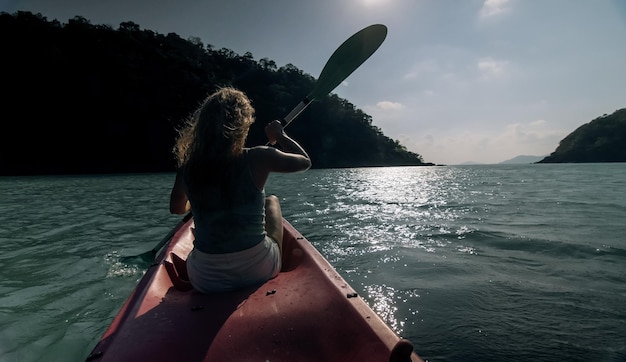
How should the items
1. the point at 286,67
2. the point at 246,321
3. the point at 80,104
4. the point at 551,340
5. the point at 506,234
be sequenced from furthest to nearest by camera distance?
the point at 286,67 < the point at 80,104 < the point at 506,234 < the point at 551,340 < the point at 246,321

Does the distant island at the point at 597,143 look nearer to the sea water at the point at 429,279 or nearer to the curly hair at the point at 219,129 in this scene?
the sea water at the point at 429,279

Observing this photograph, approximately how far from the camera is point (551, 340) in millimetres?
3189

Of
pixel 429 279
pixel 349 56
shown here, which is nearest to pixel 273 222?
pixel 429 279

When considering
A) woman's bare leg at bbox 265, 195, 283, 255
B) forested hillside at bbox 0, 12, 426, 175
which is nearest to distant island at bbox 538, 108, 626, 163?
forested hillside at bbox 0, 12, 426, 175

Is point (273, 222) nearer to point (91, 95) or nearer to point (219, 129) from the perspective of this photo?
point (219, 129)

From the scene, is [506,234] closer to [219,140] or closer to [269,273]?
[269,273]

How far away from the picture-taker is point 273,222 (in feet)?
10.3

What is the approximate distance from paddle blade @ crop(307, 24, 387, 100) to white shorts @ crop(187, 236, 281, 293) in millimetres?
3602

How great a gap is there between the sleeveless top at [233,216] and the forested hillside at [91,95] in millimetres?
51087

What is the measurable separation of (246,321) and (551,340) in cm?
286

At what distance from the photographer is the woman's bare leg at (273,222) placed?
3059 mm

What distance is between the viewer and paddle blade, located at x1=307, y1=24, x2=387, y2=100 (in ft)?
18.4

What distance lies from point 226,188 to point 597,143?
139 m

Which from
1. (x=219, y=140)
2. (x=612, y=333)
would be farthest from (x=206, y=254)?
(x=612, y=333)
